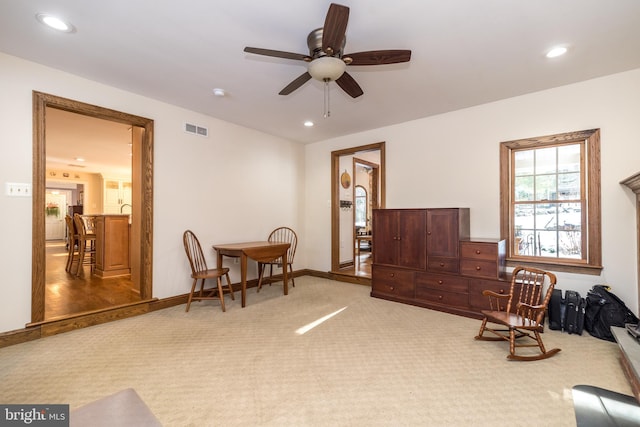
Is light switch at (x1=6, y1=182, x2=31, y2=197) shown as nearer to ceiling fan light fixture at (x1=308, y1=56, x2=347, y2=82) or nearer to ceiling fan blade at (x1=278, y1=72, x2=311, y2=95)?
ceiling fan blade at (x1=278, y1=72, x2=311, y2=95)

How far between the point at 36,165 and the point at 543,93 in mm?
5333

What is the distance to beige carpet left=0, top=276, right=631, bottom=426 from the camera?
65.7 inches

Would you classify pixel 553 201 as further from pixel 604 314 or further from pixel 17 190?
pixel 17 190

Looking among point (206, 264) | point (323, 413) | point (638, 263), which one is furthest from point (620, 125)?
point (206, 264)

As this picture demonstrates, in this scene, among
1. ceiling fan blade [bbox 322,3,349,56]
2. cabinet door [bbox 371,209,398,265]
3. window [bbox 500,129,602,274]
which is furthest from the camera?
cabinet door [bbox 371,209,398,265]

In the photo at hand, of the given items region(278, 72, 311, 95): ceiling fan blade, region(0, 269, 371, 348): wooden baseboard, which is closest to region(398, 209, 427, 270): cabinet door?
region(278, 72, 311, 95): ceiling fan blade

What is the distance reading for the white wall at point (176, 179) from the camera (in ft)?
8.29

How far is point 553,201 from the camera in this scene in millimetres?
3273

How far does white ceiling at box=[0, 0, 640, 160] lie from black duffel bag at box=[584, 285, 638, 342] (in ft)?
7.22

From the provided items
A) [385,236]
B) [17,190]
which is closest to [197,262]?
[17,190]

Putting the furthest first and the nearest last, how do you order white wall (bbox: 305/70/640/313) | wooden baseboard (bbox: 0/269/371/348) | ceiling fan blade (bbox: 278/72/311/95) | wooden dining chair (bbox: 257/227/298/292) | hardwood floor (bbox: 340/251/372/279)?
hardwood floor (bbox: 340/251/372/279), wooden dining chair (bbox: 257/227/298/292), white wall (bbox: 305/70/640/313), wooden baseboard (bbox: 0/269/371/348), ceiling fan blade (bbox: 278/72/311/95)

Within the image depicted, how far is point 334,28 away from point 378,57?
1.54 ft

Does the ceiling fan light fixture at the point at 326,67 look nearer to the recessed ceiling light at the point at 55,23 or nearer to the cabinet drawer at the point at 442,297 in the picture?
the recessed ceiling light at the point at 55,23

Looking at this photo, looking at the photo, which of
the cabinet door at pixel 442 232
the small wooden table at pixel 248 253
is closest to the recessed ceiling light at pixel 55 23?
the small wooden table at pixel 248 253
